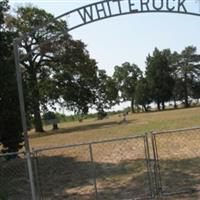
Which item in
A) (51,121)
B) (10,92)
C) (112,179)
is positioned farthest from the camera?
(51,121)

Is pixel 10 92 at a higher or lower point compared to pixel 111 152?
higher

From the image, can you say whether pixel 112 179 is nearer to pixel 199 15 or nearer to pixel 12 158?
pixel 199 15

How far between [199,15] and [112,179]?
484 centimetres

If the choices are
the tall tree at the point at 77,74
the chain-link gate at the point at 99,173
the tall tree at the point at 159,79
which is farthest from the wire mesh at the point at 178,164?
the tall tree at the point at 159,79

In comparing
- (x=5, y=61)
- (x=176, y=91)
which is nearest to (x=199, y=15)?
(x=5, y=61)

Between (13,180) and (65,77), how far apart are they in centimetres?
3281

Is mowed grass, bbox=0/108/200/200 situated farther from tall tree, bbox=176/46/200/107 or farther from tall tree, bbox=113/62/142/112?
tall tree, bbox=113/62/142/112

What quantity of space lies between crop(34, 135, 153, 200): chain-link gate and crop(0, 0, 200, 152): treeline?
2439 mm

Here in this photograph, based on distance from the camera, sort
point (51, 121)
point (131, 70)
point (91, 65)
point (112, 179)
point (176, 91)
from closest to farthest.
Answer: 1. point (112, 179)
2. point (91, 65)
3. point (51, 121)
4. point (176, 91)
5. point (131, 70)

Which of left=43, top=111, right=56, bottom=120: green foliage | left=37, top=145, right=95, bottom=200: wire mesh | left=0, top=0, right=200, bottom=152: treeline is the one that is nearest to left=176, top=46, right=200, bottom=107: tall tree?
left=0, top=0, right=200, bottom=152: treeline

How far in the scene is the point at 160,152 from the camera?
17500 millimetres

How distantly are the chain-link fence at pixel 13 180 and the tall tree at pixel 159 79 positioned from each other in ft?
266

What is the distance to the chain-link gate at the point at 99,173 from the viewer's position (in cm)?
1159

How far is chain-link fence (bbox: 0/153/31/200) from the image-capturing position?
42.2 ft
